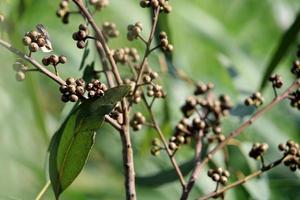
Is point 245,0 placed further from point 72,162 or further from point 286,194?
point 72,162

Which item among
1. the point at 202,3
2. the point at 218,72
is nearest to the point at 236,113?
the point at 218,72

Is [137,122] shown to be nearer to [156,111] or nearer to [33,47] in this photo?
[33,47]

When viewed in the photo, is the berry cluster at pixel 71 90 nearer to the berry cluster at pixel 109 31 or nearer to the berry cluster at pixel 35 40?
the berry cluster at pixel 35 40

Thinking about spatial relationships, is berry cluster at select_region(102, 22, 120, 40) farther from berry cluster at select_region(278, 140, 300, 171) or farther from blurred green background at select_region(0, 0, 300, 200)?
berry cluster at select_region(278, 140, 300, 171)

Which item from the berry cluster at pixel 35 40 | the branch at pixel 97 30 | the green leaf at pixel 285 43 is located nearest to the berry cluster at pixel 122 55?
the branch at pixel 97 30

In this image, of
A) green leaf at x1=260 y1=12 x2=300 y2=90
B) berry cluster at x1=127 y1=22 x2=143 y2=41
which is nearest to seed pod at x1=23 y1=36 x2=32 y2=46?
berry cluster at x1=127 y1=22 x2=143 y2=41

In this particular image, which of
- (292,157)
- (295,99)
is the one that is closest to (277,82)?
(295,99)
